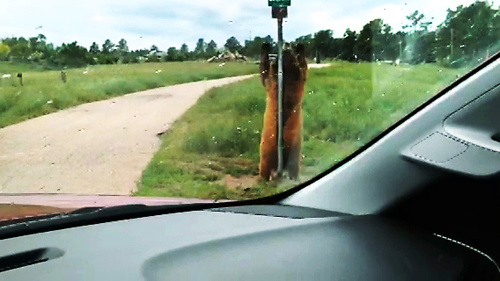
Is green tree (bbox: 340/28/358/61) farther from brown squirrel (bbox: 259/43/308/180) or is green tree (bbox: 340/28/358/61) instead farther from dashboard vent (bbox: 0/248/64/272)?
dashboard vent (bbox: 0/248/64/272)

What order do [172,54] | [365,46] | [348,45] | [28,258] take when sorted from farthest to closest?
[172,54] < [348,45] < [365,46] < [28,258]

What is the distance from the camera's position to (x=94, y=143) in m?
2.72

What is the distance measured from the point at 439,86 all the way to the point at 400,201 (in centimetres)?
40

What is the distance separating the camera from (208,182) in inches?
103

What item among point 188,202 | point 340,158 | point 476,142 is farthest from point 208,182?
point 476,142

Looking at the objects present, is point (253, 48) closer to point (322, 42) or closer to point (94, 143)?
point (322, 42)

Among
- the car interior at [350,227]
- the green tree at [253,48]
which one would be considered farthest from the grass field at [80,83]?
the car interior at [350,227]

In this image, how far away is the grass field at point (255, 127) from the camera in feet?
7.74

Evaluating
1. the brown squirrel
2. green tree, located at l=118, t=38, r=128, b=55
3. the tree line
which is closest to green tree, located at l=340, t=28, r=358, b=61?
the tree line

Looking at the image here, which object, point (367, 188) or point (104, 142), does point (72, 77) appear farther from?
point (367, 188)

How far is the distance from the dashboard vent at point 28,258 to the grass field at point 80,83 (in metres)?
1.14

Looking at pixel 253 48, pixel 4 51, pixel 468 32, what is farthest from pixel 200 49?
pixel 468 32

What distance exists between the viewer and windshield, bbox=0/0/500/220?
7.72ft

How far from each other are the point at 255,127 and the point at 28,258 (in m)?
1.59
